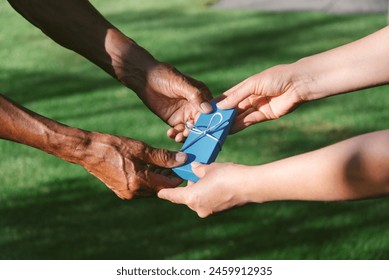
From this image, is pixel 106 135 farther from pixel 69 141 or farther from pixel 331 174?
pixel 331 174

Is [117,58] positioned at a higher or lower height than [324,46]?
higher

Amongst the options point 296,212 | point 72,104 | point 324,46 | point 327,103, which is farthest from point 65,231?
point 324,46

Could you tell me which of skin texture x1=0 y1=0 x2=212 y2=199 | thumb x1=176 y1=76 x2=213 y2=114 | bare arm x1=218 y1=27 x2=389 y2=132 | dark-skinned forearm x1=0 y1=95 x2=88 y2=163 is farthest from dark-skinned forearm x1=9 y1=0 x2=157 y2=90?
dark-skinned forearm x1=0 y1=95 x2=88 y2=163

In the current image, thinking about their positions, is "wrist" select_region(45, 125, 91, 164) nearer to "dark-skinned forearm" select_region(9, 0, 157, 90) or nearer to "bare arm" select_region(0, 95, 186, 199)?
"bare arm" select_region(0, 95, 186, 199)

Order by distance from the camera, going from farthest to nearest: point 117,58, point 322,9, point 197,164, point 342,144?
point 322,9, point 117,58, point 197,164, point 342,144

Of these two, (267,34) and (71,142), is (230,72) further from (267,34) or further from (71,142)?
(71,142)

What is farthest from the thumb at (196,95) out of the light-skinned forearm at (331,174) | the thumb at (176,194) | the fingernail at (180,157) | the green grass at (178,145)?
the green grass at (178,145)

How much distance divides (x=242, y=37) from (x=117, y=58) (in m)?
5.21

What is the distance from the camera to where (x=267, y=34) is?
9.48 meters

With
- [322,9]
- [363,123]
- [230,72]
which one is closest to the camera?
[363,123]

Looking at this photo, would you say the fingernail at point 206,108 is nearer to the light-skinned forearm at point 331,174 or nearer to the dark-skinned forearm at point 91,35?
the dark-skinned forearm at point 91,35

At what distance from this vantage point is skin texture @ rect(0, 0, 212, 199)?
12.2ft

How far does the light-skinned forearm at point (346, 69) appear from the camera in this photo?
3.95 m

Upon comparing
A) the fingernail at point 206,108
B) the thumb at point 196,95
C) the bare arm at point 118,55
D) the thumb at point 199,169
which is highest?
the bare arm at point 118,55
